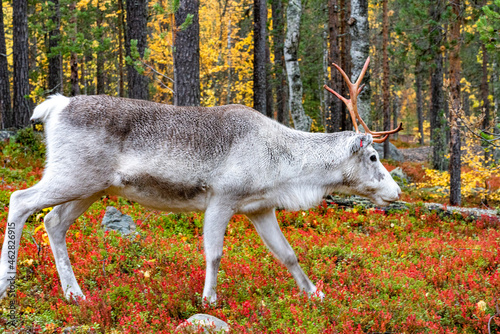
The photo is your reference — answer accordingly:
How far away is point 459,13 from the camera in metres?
11.6

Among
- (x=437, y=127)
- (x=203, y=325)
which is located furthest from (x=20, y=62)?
(x=437, y=127)

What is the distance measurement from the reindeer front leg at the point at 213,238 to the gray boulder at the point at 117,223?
7.56ft

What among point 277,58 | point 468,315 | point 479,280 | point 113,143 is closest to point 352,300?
point 468,315

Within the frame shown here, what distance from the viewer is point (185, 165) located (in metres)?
4.70

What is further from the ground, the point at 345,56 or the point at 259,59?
the point at 345,56

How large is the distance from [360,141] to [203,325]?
2.76 metres

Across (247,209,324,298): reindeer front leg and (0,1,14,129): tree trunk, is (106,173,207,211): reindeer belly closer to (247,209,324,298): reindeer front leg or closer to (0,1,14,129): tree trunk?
(247,209,324,298): reindeer front leg

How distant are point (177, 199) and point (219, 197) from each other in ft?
1.53

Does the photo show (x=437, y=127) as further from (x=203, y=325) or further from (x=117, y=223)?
(x=203, y=325)

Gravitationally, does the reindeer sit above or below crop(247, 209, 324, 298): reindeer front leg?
above

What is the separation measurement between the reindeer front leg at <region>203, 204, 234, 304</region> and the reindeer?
0.04 ft

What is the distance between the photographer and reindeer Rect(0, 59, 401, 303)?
14.8ft

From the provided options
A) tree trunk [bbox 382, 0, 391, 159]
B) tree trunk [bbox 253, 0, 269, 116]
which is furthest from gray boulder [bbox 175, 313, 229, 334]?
tree trunk [bbox 382, 0, 391, 159]

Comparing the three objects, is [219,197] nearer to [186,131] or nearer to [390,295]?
[186,131]
